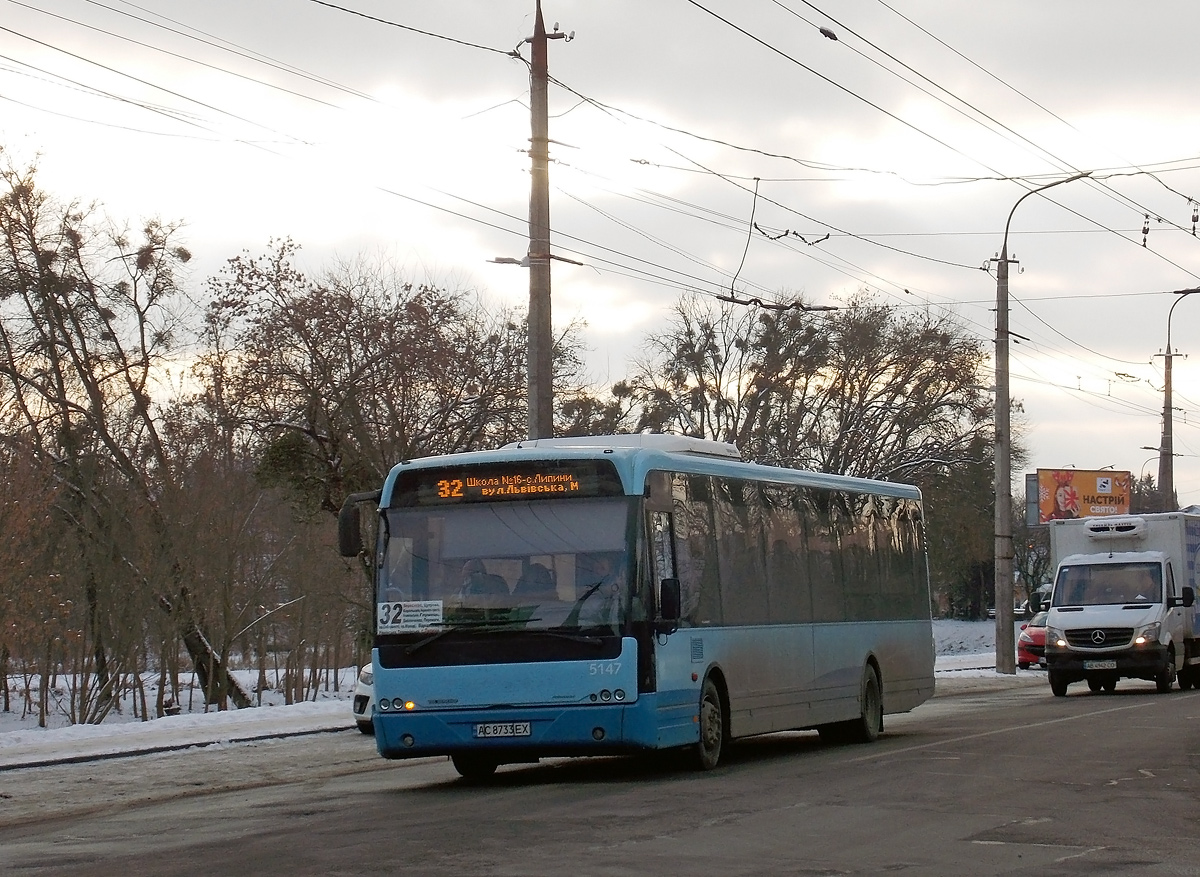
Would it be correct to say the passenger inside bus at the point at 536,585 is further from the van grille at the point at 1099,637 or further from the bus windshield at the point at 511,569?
the van grille at the point at 1099,637

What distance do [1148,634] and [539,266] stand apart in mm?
14603

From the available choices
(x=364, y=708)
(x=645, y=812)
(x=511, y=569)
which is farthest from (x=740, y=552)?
(x=364, y=708)

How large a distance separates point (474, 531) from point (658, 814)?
3722 millimetres

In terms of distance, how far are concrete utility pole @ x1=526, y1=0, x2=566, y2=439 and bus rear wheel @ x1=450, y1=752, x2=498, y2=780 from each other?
8.09 meters

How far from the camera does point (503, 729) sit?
47.2 ft

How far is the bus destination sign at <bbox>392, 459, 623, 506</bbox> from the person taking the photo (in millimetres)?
14883

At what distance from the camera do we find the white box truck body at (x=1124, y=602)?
31.6m

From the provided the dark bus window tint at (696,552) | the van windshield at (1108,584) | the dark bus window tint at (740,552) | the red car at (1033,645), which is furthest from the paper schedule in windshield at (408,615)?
the red car at (1033,645)

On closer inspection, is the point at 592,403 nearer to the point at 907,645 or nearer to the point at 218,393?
the point at 218,393

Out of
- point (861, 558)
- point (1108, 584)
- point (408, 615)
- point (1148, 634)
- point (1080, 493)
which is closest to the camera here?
point (408, 615)

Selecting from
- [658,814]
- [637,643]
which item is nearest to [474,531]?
[637,643]

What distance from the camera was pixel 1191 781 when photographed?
46.9 ft

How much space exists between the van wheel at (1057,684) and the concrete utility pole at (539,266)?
12.5m

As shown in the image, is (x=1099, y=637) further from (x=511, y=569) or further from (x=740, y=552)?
(x=511, y=569)
